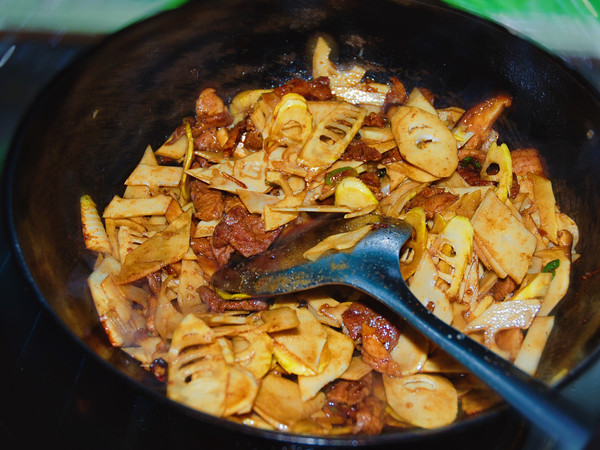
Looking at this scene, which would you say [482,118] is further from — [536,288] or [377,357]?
[377,357]

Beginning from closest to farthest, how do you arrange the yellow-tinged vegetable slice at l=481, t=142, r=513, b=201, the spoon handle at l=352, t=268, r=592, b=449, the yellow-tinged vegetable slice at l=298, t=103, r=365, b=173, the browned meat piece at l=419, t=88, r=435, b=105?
the spoon handle at l=352, t=268, r=592, b=449, the yellow-tinged vegetable slice at l=481, t=142, r=513, b=201, the yellow-tinged vegetable slice at l=298, t=103, r=365, b=173, the browned meat piece at l=419, t=88, r=435, b=105

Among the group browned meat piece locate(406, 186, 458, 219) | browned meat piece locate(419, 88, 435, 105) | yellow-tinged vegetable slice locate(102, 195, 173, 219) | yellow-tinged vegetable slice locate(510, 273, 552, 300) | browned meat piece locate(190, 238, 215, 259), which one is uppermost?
browned meat piece locate(419, 88, 435, 105)

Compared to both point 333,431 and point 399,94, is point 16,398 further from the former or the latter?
point 399,94

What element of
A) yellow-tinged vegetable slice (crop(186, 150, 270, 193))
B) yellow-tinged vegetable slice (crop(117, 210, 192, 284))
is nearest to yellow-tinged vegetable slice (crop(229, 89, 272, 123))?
yellow-tinged vegetable slice (crop(186, 150, 270, 193))

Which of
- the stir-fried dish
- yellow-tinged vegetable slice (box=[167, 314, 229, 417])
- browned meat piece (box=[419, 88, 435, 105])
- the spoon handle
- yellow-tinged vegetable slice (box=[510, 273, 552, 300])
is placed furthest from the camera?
browned meat piece (box=[419, 88, 435, 105])

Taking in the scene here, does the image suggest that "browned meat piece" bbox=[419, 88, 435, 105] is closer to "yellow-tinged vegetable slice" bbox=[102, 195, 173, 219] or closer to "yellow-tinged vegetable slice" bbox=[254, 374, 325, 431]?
"yellow-tinged vegetable slice" bbox=[102, 195, 173, 219]
